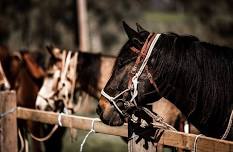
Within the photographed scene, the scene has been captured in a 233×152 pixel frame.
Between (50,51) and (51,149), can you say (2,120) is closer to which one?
(50,51)

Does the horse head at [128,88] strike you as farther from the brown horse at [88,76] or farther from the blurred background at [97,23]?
the blurred background at [97,23]

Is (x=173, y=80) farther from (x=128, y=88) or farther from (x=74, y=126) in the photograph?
(x=74, y=126)

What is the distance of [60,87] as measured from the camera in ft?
17.9

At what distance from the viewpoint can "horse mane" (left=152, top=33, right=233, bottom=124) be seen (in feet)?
10.4

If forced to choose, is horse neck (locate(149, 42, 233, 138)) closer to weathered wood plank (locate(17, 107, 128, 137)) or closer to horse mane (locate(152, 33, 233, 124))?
horse mane (locate(152, 33, 233, 124))

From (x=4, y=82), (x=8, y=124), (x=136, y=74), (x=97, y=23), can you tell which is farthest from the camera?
(x=97, y=23)

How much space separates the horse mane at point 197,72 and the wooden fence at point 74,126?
0.37 metres

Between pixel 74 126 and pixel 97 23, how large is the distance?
15783 millimetres

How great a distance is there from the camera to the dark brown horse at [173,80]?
3.15 meters

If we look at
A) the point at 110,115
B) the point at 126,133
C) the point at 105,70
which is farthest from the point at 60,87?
the point at 110,115

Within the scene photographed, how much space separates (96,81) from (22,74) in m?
1.30

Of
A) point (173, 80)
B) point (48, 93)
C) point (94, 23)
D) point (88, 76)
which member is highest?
point (94, 23)

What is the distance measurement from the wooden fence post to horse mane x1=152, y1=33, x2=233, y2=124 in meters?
1.81

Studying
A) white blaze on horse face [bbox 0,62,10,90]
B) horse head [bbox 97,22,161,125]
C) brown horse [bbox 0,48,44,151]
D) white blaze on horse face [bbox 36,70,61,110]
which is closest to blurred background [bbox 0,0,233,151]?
brown horse [bbox 0,48,44,151]
